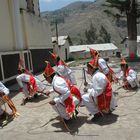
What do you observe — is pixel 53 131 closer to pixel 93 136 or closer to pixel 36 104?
pixel 93 136

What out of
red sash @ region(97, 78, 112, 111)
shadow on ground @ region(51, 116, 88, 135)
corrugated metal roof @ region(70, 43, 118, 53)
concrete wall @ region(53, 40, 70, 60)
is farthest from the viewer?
corrugated metal roof @ region(70, 43, 118, 53)

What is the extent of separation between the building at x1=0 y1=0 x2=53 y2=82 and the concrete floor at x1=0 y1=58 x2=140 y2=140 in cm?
720

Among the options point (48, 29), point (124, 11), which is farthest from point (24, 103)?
point (124, 11)

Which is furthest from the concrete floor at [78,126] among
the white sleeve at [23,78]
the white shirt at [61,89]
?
the white sleeve at [23,78]

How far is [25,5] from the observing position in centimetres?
2409

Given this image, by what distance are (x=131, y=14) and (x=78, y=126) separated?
23272 millimetres

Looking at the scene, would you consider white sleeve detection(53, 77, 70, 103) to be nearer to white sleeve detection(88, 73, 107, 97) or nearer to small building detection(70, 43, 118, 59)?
white sleeve detection(88, 73, 107, 97)

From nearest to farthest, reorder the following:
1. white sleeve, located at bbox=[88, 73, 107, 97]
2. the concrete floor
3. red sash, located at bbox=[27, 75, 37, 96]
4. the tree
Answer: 1. the concrete floor
2. white sleeve, located at bbox=[88, 73, 107, 97]
3. red sash, located at bbox=[27, 75, 37, 96]
4. the tree

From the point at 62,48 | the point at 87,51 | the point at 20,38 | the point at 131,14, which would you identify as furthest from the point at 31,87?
the point at 87,51

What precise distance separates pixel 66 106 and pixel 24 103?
3.88 m

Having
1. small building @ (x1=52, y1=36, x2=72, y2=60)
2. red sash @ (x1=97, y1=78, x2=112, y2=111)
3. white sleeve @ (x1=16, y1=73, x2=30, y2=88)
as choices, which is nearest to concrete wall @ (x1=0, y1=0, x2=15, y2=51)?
white sleeve @ (x1=16, y1=73, x2=30, y2=88)

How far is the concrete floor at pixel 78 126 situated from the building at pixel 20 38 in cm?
720

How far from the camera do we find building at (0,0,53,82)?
18.0 meters

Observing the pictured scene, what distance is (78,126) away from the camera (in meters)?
8.45
